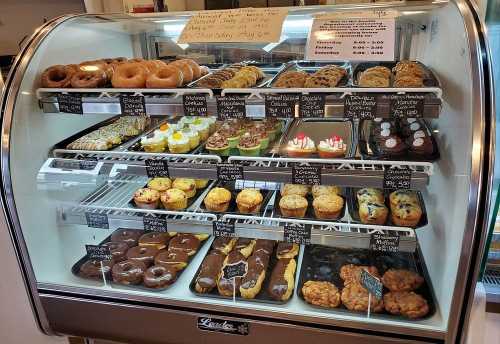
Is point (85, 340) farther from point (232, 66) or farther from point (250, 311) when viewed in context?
point (232, 66)

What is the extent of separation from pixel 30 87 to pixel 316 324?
159cm

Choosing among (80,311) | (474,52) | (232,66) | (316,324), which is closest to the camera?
(474,52)

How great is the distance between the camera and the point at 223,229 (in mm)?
1827

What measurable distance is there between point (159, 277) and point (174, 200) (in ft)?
1.23

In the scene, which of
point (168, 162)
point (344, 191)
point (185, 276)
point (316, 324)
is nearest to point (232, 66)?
point (168, 162)

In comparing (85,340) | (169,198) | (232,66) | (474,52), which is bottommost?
(85,340)

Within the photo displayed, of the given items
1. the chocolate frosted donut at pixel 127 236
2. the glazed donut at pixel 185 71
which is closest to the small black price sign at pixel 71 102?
the glazed donut at pixel 185 71

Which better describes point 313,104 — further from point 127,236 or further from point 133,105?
point 127,236

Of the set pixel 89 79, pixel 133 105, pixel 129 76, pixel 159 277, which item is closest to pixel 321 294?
pixel 159 277

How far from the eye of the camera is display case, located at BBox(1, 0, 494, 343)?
5.09ft

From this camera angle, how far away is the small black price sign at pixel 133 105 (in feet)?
5.55

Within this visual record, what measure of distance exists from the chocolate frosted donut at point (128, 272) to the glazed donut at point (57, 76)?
2.94 ft

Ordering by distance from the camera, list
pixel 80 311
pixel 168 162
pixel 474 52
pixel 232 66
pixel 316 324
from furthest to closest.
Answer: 1. pixel 232 66
2. pixel 80 311
3. pixel 168 162
4. pixel 316 324
5. pixel 474 52

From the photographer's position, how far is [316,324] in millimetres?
1680
